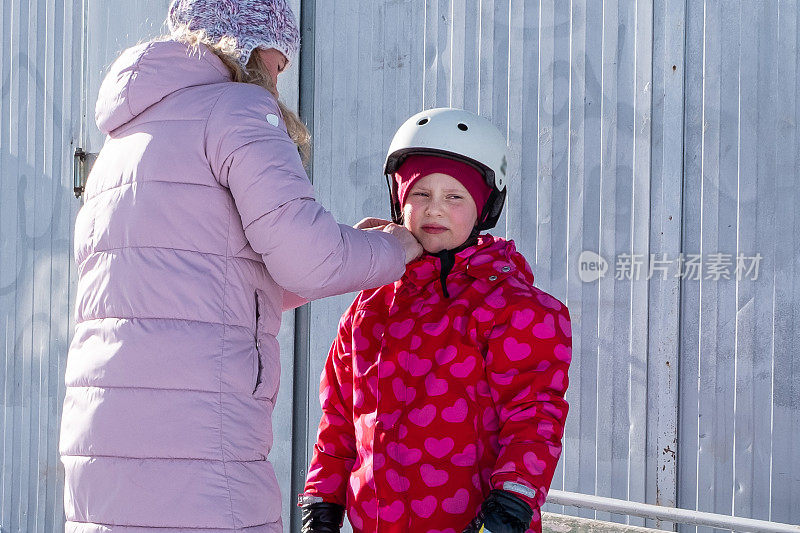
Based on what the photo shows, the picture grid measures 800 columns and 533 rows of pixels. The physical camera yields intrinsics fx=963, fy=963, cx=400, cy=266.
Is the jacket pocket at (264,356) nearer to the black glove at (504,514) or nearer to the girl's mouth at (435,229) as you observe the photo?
the girl's mouth at (435,229)

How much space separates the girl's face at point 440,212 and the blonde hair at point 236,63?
0.36 meters

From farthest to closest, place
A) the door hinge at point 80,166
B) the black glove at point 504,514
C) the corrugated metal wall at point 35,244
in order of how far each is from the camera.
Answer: the corrugated metal wall at point 35,244, the door hinge at point 80,166, the black glove at point 504,514

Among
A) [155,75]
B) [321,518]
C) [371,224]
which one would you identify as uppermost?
[155,75]

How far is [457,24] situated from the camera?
4.20 m

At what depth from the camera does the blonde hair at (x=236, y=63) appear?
2.38 metres

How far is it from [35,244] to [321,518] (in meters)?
4.41

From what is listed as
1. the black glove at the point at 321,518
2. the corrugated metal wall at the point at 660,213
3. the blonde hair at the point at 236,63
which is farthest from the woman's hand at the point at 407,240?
the corrugated metal wall at the point at 660,213

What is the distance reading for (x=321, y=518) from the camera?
99.1 inches

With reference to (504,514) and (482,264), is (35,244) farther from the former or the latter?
(504,514)

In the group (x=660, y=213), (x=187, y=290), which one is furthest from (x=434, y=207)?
(x=660, y=213)

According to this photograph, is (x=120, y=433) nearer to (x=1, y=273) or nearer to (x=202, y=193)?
(x=202, y=193)

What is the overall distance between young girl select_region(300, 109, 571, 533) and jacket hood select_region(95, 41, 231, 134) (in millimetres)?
590

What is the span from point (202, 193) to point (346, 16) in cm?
263

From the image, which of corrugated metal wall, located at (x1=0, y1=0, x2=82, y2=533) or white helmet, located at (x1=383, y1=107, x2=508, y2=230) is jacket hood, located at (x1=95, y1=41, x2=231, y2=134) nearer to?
white helmet, located at (x1=383, y1=107, x2=508, y2=230)
